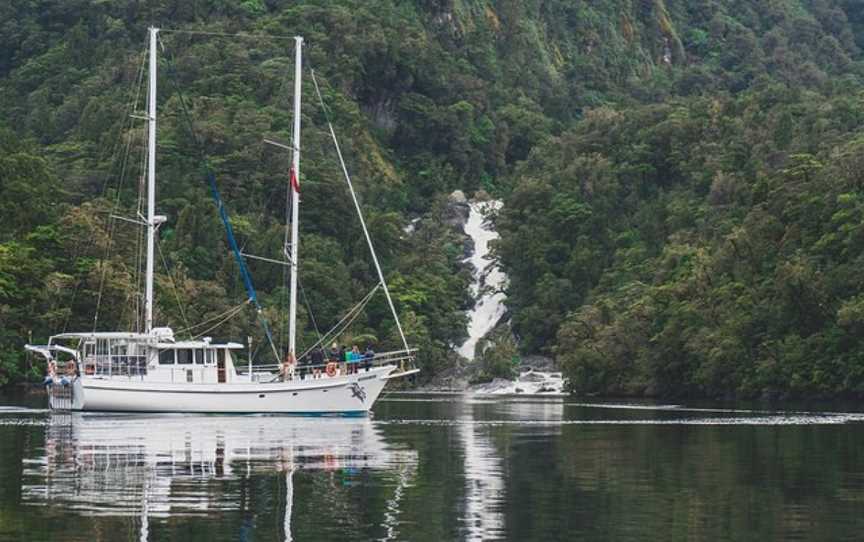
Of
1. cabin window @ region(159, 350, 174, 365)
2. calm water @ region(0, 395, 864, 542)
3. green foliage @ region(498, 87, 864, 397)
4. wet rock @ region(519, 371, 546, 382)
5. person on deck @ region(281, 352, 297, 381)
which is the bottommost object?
calm water @ region(0, 395, 864, 542)

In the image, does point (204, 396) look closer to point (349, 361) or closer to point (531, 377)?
point (349, 361)

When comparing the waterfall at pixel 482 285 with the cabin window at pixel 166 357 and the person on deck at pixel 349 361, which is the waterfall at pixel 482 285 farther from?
the cabin window at pixel 166 357

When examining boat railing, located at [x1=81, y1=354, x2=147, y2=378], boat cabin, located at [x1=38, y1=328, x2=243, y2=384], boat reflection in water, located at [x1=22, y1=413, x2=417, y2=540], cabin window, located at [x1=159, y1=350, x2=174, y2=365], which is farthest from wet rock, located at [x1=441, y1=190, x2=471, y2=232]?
boat reflection in water, located at [x1=22, y1=413, x2=417, y2=540]

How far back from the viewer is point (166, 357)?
256ft

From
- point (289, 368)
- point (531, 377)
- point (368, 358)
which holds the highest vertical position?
point (531, 377)

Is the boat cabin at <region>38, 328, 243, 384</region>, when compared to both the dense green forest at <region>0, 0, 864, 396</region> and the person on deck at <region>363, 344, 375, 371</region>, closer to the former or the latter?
the person on deck at <region>363, 344, 375, 371</region>

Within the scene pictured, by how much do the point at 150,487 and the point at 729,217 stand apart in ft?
369

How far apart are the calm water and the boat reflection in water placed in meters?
0.07

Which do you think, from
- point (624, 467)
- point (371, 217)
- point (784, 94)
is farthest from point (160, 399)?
point (784, 94)

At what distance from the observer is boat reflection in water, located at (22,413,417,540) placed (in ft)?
123

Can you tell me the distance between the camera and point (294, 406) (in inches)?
3054

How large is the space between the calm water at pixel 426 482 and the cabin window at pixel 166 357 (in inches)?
336

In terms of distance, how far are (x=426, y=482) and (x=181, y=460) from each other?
837 centimetres

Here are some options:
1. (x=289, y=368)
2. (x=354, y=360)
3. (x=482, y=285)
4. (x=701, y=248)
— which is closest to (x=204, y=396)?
(x=289, y=368)
